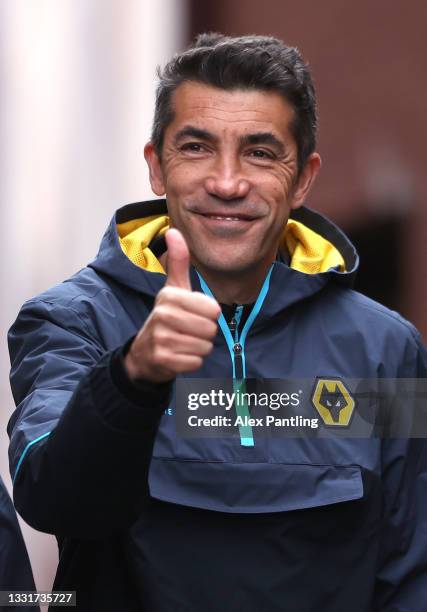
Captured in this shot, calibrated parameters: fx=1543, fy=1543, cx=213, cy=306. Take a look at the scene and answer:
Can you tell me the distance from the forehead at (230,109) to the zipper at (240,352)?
0.30m

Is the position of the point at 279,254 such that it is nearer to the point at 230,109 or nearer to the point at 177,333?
the point at 230,109

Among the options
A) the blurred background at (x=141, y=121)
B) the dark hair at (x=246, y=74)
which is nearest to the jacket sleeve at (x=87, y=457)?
the dark hair at (x=246, y=74)

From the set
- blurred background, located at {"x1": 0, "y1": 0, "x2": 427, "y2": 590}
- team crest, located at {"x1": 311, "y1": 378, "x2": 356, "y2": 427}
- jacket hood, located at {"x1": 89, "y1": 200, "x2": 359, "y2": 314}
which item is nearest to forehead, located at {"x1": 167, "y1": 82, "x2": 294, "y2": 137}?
jacket hood, located at {"x1": 89, "y1": 200, "x2": 359, "y2": 314}

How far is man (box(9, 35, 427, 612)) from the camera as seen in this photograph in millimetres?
2289

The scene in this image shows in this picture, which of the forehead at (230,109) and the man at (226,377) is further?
the forehead at (230,109)

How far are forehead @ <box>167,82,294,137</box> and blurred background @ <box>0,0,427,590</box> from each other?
304 centimetres

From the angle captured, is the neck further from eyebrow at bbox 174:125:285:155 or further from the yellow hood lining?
eyebrow at bbox 174:125:285:155

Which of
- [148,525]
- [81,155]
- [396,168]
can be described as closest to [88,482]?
[148,525]

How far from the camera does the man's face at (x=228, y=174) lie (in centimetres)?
283

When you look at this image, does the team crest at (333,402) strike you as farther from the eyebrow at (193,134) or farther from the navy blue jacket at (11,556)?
the navy blue jacket at (11,556)

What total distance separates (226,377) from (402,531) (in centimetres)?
43

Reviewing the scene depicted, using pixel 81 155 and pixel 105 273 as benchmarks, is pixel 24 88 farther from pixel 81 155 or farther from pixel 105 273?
pixel 105 273

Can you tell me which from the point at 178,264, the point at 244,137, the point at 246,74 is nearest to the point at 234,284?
the point at 244,137

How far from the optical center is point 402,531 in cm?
282
